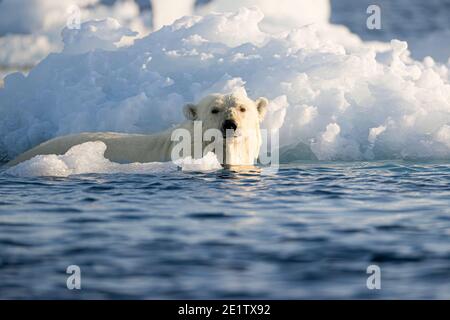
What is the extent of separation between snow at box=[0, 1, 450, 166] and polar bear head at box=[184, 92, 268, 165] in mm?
3647

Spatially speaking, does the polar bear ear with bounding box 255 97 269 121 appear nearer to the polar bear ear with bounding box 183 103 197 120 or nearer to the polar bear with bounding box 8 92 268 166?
the polar bear with bounding box 8 92 268 166

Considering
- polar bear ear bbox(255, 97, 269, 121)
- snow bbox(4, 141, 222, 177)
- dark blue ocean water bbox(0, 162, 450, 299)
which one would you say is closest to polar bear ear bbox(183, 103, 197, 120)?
snow bbox(4, 141, 222, 177)

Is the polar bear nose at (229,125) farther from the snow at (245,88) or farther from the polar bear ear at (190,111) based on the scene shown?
the snow at (245,88)

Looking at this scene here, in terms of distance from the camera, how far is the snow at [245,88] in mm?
14180

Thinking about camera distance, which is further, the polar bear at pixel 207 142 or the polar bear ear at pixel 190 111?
the polar bear ear at pixel 190 111

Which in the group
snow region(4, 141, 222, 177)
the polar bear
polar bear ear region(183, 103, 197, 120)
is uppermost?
polar bear ear region(183, 103, 197, 120)

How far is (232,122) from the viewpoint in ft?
31.9

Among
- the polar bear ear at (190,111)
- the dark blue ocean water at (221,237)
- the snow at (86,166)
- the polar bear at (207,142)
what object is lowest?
the dark blue ocean water at (221,237)

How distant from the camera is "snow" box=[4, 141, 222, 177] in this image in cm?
994

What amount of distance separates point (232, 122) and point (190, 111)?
3.37 ft

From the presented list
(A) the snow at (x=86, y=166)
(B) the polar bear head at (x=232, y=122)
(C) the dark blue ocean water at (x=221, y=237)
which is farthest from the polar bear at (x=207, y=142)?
(C) the dark blue ocean water at (x=221, y=237)

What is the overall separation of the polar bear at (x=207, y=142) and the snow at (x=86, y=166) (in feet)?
0.90

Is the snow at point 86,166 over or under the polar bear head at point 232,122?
under
